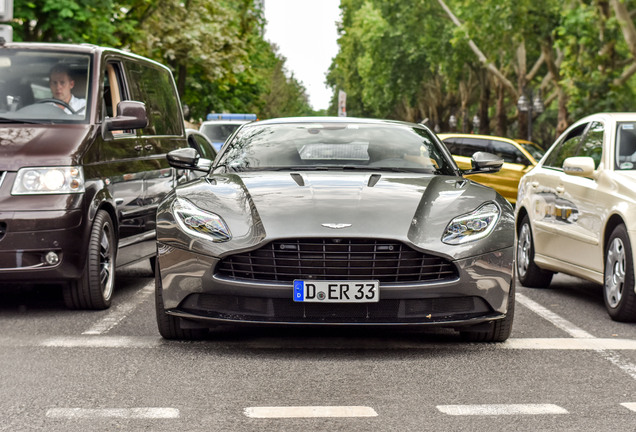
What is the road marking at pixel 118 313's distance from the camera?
718 centimetres

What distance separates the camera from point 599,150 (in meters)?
8.88

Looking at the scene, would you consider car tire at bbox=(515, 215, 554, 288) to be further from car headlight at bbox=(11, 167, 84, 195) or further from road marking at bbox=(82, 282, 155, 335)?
car headlight at bbox=(11, 167, 84, 195)

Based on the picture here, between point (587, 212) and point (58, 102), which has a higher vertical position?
point (58, 102)

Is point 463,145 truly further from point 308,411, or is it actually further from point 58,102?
point 308,411

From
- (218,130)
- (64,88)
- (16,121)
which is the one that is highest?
(64,88)

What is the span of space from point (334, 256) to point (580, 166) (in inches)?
123

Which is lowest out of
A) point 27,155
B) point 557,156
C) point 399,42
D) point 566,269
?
point 399,42

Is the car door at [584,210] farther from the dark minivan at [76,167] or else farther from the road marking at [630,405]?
the dark minivan at [76,167]

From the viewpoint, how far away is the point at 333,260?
6.12 meters

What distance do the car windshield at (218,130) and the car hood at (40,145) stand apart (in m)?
19.0

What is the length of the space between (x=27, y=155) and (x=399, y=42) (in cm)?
4429

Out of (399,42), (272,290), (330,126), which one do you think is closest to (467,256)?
(272,290)

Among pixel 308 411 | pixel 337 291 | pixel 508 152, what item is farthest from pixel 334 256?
pixel 508 152

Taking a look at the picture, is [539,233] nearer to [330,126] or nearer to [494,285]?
[330,126]
